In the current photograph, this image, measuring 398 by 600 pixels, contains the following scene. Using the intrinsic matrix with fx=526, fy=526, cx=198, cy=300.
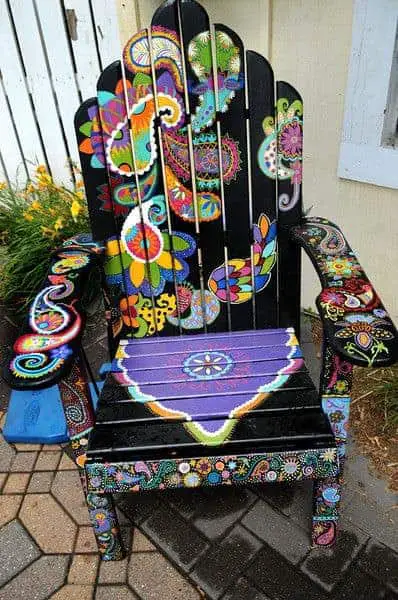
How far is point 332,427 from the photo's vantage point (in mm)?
1562

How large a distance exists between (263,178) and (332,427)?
0.88m

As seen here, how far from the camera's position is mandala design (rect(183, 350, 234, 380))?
5.70 ft

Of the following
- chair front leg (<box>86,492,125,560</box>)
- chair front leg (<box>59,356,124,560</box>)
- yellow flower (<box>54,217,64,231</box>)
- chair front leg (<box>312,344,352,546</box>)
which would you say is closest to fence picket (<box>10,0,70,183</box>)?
yellow flower (<box>54,217,64,231</box>)

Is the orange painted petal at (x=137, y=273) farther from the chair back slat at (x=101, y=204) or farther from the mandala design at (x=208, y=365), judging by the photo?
the mandala design at (x=208, y=365)

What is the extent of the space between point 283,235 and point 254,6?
112 cm

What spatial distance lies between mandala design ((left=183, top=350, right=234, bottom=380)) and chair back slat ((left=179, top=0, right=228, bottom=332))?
264 millimetres

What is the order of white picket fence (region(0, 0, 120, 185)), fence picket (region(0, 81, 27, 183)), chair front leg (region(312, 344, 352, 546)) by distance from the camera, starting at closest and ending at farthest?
chair front leg (region(312, 344, 352, 546)) < white picket fence (region(0, 0, 120, 185)) < fence picket (region(0, 81, 27, 183))

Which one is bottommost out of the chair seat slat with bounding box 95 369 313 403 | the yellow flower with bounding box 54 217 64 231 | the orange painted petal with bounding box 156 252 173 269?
the yellow flower with bounding box 54 217 64 231

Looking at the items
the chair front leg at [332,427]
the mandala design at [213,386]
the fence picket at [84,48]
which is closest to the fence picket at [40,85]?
the fence picket at [84,48]

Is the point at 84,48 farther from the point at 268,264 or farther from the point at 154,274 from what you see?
the point at 268,264

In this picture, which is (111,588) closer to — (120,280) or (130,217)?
(120,280)

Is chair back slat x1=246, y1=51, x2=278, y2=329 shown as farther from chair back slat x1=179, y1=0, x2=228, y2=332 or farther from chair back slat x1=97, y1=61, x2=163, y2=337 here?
chair back slat x1=97, y1=61, x2=163, y2=337

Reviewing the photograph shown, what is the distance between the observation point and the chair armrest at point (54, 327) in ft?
4.25

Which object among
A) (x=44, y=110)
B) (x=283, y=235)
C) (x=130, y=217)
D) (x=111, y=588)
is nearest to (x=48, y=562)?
(x=111, y=588)
